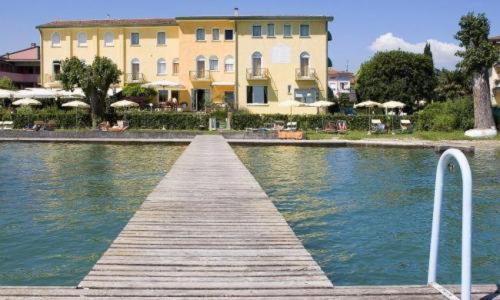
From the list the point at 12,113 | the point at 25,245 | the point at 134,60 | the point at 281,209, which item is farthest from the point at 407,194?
the point at 134,60

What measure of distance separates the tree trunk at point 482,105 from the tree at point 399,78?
1969cm

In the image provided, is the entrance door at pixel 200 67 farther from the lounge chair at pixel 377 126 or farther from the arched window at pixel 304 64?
the lounge chair at pixel 377 126

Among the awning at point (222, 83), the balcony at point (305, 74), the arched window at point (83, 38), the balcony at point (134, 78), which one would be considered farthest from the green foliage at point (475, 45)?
the arched window at point (83, 38)

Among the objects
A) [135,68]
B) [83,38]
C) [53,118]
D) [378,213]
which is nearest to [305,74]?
[135,68]

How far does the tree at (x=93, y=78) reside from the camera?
3809 centimetres

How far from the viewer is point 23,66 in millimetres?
72062

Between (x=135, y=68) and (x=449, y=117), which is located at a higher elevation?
(x=135, y=68)

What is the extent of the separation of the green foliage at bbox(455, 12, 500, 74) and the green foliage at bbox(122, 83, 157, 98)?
23.6 meters

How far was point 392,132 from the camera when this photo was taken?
1432 inches

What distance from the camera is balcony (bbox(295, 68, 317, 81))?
4816 centimetres

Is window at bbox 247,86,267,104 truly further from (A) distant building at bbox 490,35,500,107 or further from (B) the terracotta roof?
(A) distant building at bbox 490,35,500,107

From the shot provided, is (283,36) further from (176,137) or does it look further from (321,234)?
(321,234)

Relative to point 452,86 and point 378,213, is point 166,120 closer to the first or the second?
point 378,213

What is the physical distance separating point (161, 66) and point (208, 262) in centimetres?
4638
